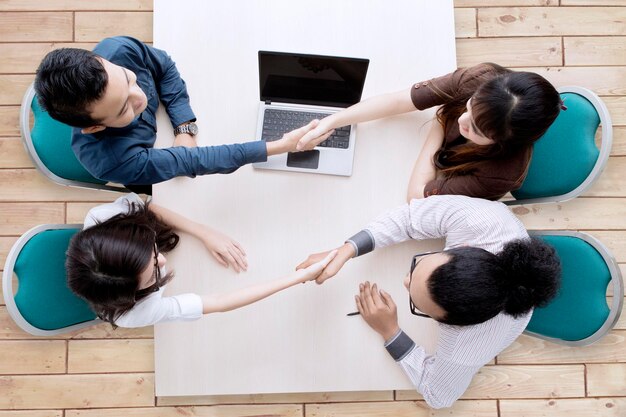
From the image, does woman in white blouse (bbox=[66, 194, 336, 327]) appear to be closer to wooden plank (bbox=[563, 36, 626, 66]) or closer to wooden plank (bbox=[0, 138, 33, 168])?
wooden plank (bbox=[0, 138, 33, 168])

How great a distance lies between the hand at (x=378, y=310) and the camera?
129cm

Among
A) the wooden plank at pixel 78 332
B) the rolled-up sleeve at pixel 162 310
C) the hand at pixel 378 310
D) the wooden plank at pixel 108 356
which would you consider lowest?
the wooden plank at pixel 108 356

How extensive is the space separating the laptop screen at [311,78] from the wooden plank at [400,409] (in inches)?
48.0

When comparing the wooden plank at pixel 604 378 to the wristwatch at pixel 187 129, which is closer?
the wristwatch at pixel 187 129

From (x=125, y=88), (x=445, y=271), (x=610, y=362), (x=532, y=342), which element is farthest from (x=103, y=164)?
(x=610, y=362)

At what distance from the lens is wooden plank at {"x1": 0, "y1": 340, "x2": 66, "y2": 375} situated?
1.92 meters

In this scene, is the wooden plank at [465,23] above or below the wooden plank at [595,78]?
above

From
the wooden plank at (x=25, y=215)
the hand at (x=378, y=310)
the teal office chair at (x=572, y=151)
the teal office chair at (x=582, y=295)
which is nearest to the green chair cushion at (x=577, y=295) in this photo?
the teal office chair at (x=582, y=295)

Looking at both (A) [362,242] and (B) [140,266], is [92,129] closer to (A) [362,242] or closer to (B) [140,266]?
(B) [140,266]

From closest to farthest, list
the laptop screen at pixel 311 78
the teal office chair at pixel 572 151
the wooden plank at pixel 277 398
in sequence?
the laptop screen at pixel 311 78
the teal office chair at pixel 572 151
the wooden plank at pixel 277 398

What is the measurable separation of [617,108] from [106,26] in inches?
85.5

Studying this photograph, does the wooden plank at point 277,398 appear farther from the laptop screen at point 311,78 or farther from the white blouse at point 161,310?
the laptop screen at point 311,78

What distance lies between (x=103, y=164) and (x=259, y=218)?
1.41ft

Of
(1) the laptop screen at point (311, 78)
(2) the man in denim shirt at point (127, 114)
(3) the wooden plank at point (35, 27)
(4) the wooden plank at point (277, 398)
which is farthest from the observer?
(3) the wooden plank at point (35, 27)
